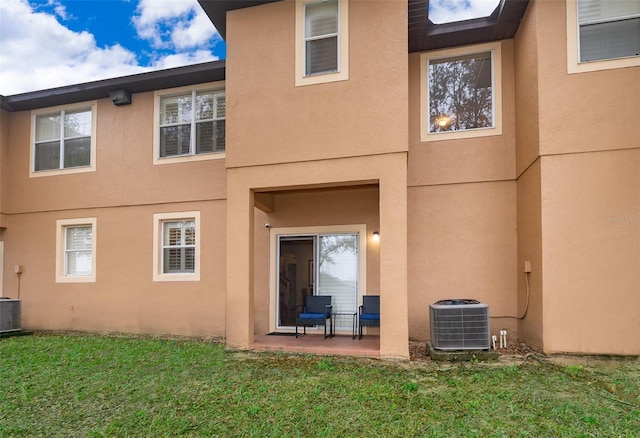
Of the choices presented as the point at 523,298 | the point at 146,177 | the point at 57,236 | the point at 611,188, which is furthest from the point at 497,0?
the point at 57,236

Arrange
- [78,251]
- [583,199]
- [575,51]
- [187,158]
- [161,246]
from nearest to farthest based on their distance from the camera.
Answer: [583,199], [575,51], [187,158], [161,246], [78,251]

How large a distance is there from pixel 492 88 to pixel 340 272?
15.1 feet

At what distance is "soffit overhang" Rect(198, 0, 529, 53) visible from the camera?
6902 mm

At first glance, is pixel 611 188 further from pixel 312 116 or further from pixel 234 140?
pixel 234 140

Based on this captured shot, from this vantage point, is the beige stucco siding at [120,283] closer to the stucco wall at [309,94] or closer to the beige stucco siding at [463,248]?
the stucco wall at [309,94]

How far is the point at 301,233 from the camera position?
8.49m

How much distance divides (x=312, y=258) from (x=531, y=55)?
535cm

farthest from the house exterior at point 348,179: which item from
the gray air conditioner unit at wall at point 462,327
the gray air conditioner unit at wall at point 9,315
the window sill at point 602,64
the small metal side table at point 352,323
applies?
the gray air conditioner unit at wall at point 462,327

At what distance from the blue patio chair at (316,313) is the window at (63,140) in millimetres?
6170

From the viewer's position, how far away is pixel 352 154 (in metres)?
6.65

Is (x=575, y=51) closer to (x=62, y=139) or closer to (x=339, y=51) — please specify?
(x=339, y=51)

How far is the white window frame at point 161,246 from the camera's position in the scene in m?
8.88

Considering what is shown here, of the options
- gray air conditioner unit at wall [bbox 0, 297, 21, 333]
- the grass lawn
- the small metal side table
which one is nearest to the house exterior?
the small metal side table

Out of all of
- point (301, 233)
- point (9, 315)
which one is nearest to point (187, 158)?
point (301, 233)
